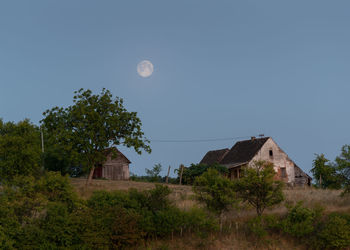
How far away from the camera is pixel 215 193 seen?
19938mm

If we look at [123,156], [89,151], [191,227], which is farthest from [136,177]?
[191,227]

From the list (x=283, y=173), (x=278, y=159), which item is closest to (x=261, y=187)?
(x=278, y=159)

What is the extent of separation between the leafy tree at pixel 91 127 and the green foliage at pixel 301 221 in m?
18.7

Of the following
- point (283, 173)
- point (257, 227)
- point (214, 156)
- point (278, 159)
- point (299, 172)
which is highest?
point (214, 156)

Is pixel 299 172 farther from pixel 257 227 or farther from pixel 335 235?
pixel 335 235

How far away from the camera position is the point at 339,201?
23.6 meters

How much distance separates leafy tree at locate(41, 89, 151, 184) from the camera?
33.0 metres

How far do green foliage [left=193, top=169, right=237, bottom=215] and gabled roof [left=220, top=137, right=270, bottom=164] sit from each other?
24.4 meters

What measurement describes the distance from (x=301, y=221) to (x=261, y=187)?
272cm

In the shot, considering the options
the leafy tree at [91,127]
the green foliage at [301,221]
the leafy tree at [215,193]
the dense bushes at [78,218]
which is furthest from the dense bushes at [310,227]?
the leafy tree at [91,127]

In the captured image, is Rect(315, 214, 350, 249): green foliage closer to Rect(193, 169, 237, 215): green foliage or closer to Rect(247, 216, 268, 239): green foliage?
Rect(247, 216, 268, 239): green foliage

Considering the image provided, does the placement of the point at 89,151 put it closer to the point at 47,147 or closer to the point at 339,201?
the point at 47,147

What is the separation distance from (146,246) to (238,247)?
4814 mm

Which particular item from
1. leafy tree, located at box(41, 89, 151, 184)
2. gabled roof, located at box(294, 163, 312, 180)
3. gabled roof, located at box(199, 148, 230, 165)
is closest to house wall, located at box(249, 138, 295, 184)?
gabled roof, located at box(294, 163, 312, 180)
